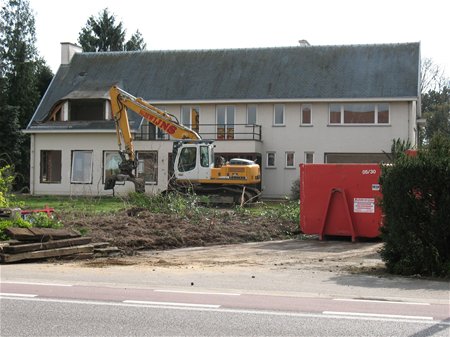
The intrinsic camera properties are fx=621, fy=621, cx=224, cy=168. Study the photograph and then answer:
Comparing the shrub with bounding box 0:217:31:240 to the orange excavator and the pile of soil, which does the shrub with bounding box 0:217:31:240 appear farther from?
the orange excavator

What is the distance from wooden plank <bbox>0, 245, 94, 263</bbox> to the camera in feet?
40.6

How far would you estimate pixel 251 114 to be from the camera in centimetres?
3772

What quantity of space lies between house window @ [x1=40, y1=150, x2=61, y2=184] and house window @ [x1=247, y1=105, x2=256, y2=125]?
40.4ft

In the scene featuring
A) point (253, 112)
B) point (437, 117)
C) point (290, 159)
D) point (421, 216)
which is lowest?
point (421, 216)

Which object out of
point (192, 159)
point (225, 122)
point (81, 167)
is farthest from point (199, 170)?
point (81, 167)

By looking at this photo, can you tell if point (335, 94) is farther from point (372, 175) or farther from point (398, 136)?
point (372, 175)

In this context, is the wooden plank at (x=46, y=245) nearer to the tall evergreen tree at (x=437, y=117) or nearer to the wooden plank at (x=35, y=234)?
the wooden plank at (x=35, y=234)

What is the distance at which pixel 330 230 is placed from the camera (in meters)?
17.3

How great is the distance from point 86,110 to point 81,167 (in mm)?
3679

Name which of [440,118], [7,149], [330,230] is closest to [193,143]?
[330,230]

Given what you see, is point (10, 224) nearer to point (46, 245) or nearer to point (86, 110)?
point (46, 245)

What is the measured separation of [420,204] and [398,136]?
24557 millimetres

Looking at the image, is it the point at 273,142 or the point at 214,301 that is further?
the point at 273,142

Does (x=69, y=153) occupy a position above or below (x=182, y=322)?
above
